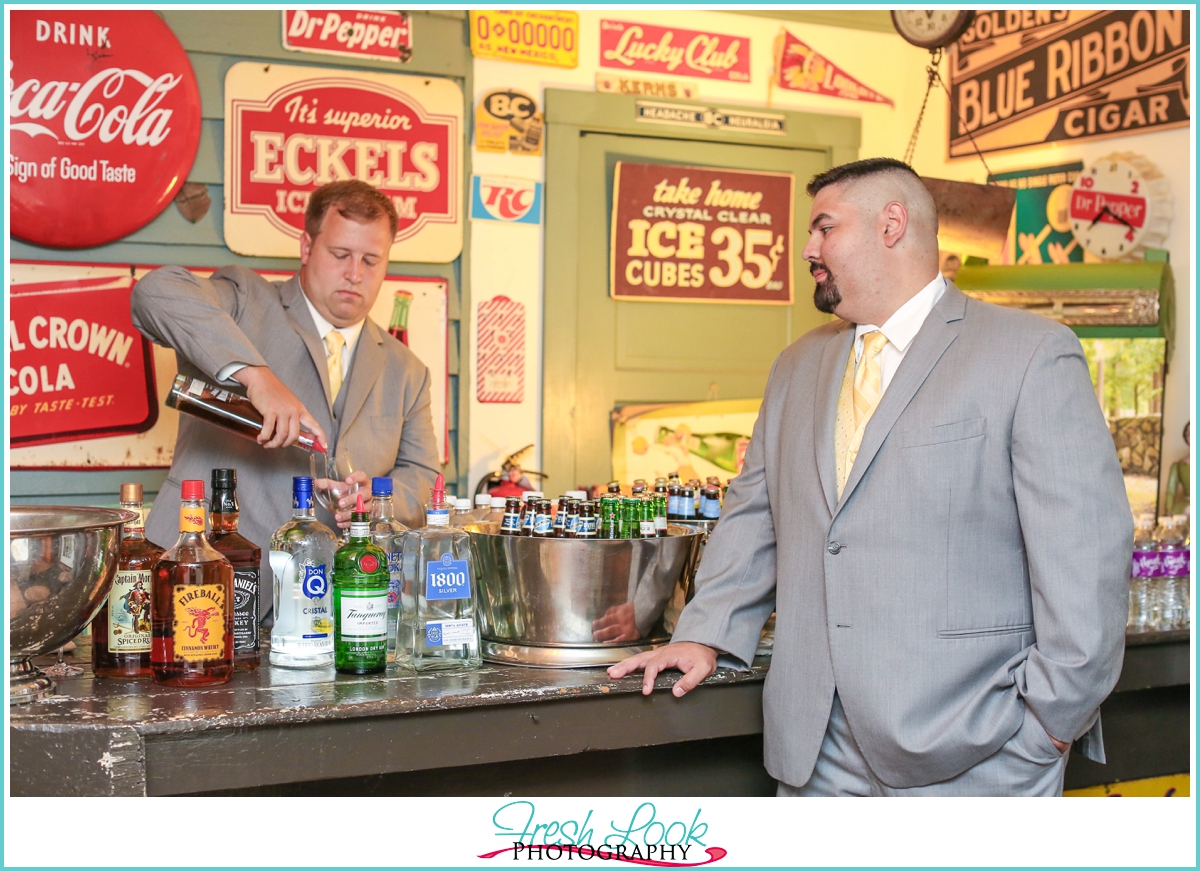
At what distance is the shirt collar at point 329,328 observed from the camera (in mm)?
2727

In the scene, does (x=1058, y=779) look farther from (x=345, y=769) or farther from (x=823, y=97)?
(x=823, y=97)

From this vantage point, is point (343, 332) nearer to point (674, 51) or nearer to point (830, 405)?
point (830, 405)

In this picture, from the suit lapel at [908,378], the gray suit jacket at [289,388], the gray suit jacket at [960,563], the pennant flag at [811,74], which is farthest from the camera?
the pennant flag at [811,74]

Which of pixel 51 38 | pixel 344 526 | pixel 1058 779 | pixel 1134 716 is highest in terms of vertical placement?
pixel 51 38

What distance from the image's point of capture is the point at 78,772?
4.88 feet

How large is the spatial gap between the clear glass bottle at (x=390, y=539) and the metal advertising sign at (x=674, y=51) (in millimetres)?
2590

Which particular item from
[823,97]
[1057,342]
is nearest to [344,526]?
[1057,342]

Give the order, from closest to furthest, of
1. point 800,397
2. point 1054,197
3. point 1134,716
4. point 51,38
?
1. point 800,397
2. point 1134,716
3. point 51,38
4. point 1054,197

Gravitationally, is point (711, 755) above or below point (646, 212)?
below

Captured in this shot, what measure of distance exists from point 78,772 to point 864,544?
1.20 m

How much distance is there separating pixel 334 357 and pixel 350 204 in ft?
1.26

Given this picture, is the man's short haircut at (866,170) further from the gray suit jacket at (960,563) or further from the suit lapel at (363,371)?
the suit lapel at (363,371)

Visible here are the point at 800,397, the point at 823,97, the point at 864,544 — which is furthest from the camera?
the point at 823,97

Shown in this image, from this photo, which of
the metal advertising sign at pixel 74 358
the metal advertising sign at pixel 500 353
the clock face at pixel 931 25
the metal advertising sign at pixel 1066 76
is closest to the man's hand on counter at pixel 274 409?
the metal advertising sign at pixel 74 358
